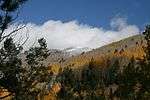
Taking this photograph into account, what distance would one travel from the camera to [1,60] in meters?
22.1

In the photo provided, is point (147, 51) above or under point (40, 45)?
under

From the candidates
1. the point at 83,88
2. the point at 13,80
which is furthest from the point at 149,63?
the point at 83,88

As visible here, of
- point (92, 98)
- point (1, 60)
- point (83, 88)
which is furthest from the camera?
point (83, 88)

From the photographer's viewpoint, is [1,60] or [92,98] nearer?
[1,60]

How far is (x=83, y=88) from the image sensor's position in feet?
404

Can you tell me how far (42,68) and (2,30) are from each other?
41881 mm

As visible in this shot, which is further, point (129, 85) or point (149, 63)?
point (129, 85)

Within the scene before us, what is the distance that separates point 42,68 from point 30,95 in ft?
15.7

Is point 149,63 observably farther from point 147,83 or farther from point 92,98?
point 92,98

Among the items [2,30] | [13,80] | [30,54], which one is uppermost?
[30,54]

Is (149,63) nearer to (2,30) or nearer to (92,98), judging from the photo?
(2,30)

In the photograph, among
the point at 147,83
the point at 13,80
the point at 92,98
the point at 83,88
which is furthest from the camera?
the point at 83,88

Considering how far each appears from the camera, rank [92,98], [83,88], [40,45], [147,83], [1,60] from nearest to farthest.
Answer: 1. [1,60]
2. [147,83]
3. [40,45]
4. [92,98]
5. [83,88]

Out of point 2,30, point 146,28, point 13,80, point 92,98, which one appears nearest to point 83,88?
point 92,98
